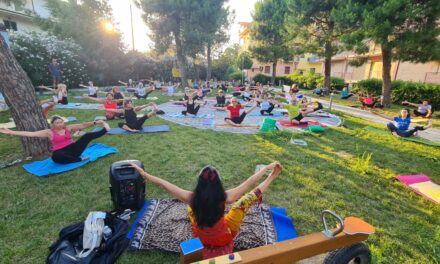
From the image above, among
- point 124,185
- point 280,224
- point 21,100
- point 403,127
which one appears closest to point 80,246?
point 124,185

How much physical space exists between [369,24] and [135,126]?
11.6 metres

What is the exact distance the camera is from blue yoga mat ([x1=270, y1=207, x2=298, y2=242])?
9.78ft

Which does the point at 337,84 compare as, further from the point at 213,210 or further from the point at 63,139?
the point at 213,210

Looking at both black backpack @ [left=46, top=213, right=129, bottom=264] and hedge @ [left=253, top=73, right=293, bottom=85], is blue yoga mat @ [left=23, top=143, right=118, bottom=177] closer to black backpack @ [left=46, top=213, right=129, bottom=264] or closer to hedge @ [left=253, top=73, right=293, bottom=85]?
black backpack @ [left=46, top=213, right=129, bottom=264]

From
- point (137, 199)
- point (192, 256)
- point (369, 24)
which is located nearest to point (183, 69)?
point (369, 24)

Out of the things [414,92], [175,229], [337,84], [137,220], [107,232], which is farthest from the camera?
[337,84]

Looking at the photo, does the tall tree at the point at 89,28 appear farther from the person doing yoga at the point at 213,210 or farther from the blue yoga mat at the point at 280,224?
the person doing yoga at the point at 213,210

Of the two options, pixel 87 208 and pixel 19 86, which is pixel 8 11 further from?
pixel 87 208

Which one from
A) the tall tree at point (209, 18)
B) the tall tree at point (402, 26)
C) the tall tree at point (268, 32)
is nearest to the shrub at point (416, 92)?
the tall tree at point (402, 26)

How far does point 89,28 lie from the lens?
21562 mm

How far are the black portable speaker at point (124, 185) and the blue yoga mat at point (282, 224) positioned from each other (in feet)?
6.57

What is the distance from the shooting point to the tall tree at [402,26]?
10.6m

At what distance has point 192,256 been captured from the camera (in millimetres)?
1776

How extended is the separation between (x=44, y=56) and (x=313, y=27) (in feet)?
66.0
